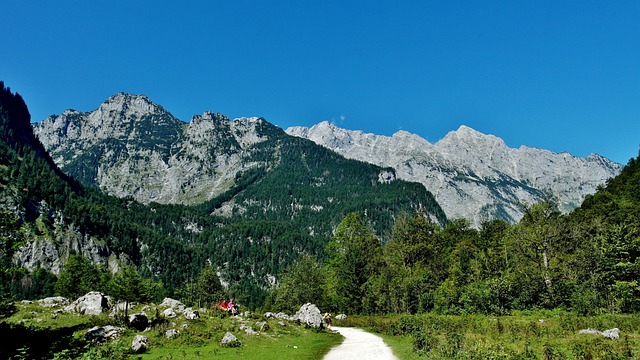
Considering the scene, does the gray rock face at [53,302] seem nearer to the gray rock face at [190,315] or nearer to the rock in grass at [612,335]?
the gray rock face at [190,315]

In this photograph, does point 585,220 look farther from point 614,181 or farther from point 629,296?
point 629,296

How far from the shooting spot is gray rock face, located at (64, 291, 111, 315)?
38312 mm

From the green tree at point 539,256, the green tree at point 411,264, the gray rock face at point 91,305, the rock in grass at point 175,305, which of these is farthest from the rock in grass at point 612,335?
the gray rock face at point 91,305

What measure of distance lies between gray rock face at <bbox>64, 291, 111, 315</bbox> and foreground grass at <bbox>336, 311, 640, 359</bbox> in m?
29.2

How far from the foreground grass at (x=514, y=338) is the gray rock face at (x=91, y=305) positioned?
2923cm

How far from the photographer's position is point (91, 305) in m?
39.0

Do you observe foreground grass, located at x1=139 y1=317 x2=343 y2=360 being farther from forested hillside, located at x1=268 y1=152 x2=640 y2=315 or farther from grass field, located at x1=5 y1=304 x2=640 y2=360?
forested hillside, located at x1=268 y1=152 x2=640 y2=315

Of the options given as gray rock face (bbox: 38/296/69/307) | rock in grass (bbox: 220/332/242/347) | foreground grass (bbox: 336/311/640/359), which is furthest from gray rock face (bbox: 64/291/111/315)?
foreground grass (bbox: 336/311/640/359)

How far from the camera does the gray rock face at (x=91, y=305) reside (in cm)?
3831

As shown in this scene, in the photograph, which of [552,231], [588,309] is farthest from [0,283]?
→ [552,231]

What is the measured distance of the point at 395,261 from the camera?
254ft

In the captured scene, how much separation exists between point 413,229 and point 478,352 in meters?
60.0

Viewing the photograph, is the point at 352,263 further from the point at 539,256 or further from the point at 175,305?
the point at 175,305

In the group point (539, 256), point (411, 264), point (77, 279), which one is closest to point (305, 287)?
point (411, 264)
